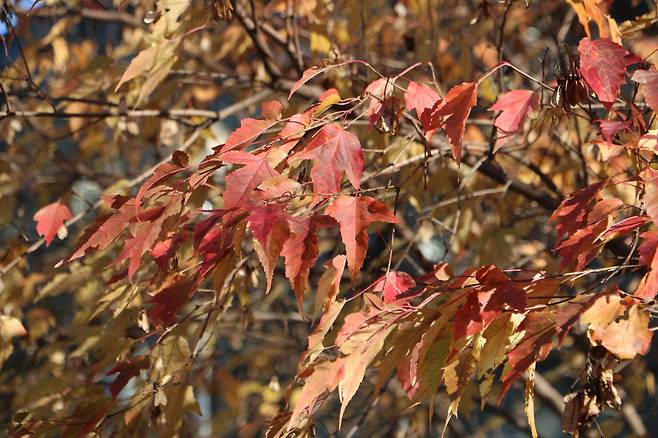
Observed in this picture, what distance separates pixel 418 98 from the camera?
4.19 ft

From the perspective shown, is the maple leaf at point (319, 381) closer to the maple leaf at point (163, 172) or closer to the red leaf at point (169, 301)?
the maple leaf at point (163, 172)

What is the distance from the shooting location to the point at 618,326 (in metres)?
0.87

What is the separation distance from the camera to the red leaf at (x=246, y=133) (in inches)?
42.8

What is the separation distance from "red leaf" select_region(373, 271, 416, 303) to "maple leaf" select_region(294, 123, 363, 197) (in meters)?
0.19

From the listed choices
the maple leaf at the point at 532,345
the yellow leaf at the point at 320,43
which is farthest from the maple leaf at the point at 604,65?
the yellow leaf at the point at 320,43

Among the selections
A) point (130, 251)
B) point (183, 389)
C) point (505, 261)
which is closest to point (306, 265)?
point (130, 251)

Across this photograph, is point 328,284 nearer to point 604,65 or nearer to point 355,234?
point 355,234

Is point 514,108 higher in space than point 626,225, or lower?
higher

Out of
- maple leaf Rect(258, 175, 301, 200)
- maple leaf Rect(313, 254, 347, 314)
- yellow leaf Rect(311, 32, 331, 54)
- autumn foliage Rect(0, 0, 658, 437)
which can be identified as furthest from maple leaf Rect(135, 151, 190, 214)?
yellow leaf Rect(311, 32, 331, 54)

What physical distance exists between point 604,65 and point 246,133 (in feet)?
1.57

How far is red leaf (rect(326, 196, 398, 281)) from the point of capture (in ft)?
3.32

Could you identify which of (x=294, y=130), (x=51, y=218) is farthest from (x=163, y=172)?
(x=51, y=218)

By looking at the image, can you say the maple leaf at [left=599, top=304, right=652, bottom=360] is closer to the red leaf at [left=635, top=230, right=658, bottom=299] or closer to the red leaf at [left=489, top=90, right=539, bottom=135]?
the red leaf at [left=635, top=230, right=658, bottom=299]

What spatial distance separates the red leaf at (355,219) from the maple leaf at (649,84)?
0.33 m
